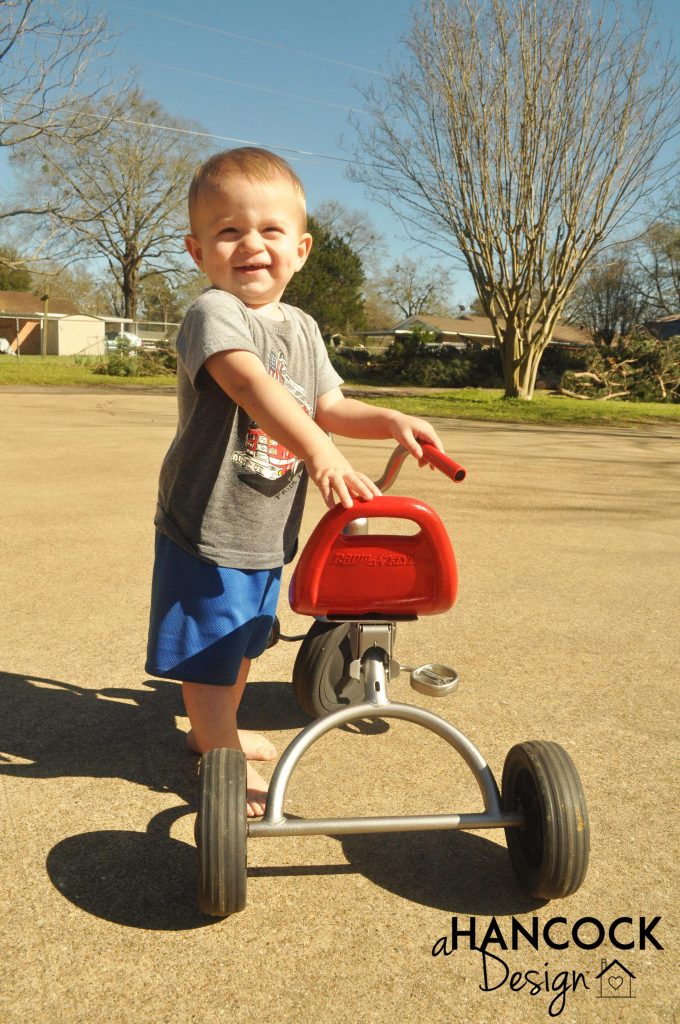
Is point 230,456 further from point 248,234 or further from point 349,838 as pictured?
Answer: point 349,838

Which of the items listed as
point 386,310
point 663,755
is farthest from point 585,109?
point 386,310

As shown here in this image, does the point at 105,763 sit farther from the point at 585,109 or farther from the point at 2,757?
the point at 585,109

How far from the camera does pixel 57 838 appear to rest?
1.93 metres

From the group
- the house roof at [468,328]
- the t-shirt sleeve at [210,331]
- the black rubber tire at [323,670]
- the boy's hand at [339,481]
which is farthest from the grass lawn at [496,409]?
the house roof at [468,328]

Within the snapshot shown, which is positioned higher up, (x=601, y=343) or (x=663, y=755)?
(x=601, y=343)

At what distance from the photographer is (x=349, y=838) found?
6.55 ft

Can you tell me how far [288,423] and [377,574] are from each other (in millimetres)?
340

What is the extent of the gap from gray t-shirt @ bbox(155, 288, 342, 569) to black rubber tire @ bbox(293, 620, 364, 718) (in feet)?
1.49

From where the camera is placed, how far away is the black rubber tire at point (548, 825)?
1623 millimetres

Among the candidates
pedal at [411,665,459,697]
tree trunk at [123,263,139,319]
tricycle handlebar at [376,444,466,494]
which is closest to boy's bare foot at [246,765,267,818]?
pedal at [411,665,459,697]

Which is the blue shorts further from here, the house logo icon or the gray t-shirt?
the house logo icon

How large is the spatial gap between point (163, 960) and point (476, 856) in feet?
2.41

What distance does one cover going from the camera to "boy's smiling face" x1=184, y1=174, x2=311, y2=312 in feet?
6.27

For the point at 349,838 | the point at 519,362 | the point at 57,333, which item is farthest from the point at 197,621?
the point at 57,333
